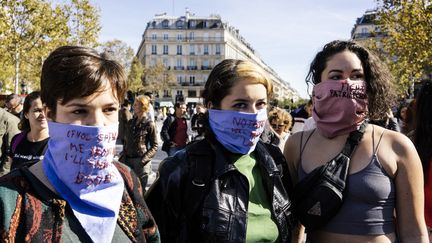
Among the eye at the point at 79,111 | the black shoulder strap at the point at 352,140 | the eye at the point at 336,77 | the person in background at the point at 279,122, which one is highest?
the eye at the point at 336,77

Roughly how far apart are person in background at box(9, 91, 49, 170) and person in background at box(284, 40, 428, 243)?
288cm

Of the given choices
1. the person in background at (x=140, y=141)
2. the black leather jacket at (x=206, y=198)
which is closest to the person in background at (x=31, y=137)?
the person in background at (x=140, y=141)

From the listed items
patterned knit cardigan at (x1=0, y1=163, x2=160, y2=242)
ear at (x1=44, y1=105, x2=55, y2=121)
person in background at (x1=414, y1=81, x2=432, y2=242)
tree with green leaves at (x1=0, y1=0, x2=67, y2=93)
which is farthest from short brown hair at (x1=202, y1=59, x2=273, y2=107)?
tree with green leaves at (x1=0, y1=0, x2=67, y2=93)

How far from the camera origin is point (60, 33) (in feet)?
71.9

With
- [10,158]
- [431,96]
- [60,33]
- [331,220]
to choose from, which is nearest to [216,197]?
[331,220]

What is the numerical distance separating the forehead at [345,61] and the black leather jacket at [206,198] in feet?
2.21

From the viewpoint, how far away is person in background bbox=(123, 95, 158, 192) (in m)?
6.67

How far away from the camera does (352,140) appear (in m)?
2.37

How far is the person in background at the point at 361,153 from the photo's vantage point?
2207mm

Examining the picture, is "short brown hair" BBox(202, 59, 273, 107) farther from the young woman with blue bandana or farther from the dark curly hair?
the dark curly hair

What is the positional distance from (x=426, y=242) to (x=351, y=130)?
0.69 meters

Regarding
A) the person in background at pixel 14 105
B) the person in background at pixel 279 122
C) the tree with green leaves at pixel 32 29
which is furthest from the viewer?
the tree with green leaves at pixel 32 29

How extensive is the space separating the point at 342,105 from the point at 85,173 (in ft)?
4.68

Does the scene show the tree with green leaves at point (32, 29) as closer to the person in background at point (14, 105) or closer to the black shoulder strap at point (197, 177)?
the person in background at point (14, 105)
